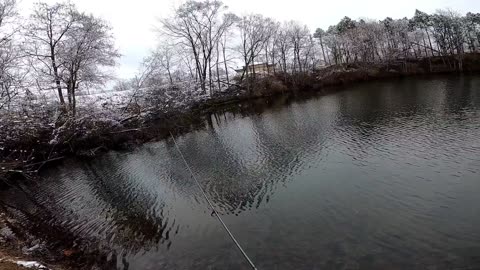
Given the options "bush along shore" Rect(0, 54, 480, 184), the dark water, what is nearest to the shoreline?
"bush along shore" Rect(0, 54, 480, 184)

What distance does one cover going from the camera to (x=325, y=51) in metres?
88.2

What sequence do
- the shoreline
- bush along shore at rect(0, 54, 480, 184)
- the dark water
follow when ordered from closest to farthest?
the dark water → the shoreline → bush along shore at rect(0, 54, 480, 184)

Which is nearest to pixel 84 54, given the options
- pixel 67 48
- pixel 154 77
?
pixel 67 48

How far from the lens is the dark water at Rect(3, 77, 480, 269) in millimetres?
9781

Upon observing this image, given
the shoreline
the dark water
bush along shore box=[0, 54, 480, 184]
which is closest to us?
the dark water

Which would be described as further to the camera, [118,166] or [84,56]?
[84,56]

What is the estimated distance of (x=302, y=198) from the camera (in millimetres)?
13859

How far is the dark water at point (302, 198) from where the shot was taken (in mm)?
9781

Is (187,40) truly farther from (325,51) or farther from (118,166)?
(325,51)

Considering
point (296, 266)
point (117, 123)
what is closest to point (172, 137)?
→ point (117, 123)

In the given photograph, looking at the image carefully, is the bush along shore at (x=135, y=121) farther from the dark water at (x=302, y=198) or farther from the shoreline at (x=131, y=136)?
the dark water at (x=302, y=198)

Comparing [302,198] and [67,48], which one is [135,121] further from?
[302,198]

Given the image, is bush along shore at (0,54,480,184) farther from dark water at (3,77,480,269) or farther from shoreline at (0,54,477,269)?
dark water at (3,77,480,269)

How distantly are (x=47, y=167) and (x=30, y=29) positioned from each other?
47.7 feet
